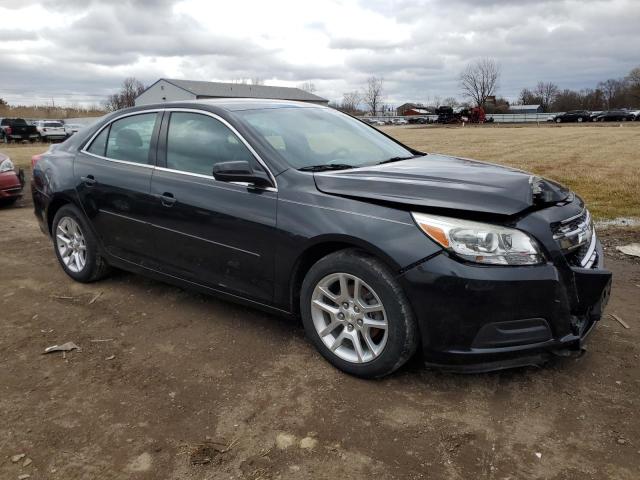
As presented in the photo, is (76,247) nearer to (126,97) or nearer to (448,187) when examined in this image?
(448,187)

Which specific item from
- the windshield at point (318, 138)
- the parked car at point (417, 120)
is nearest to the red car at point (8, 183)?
the windshield at point (318, 138)

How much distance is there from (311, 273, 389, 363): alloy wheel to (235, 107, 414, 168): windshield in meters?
0.86

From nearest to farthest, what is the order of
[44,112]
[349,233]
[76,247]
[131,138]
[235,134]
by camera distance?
[349,233] < [235,134] < [131,138] < [76,247] < [44,112]

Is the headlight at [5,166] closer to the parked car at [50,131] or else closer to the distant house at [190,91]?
the parked car at [50,131]

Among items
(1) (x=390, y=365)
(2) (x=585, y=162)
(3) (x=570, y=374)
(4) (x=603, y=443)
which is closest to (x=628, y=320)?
(3) (x=570, y=374)

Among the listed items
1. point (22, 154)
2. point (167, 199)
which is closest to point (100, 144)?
point (167, 199)

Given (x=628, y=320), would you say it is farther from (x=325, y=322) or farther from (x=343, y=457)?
(x=343, y=457)

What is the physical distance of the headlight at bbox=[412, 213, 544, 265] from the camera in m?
2.76

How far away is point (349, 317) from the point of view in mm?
3160

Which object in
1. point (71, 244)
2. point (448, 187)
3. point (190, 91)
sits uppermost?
point (190, 91)

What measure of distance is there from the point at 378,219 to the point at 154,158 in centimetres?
203

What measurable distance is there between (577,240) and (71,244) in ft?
13.7

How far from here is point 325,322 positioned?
3.32 meters

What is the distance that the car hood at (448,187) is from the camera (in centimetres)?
286
